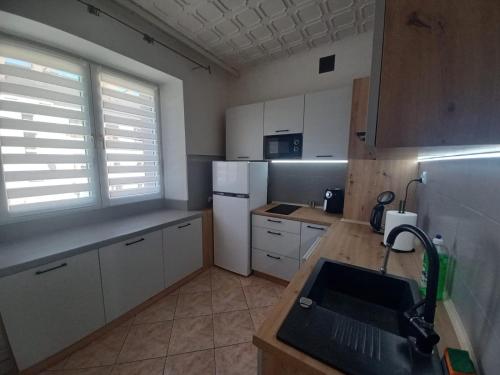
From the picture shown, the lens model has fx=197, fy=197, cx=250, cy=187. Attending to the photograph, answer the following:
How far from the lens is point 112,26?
1.68 metres

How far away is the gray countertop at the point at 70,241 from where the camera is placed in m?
1.23

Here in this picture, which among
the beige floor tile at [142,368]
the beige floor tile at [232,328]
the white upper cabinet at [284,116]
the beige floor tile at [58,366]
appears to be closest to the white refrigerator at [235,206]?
the white upper cabinet at [284,116]

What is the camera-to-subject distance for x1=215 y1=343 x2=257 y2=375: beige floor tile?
4.47ft

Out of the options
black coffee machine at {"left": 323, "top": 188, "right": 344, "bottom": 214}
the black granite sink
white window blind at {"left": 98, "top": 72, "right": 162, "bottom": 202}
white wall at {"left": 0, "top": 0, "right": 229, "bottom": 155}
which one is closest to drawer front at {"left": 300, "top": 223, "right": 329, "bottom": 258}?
black coffee machine at {"left": 323, "top": 188, "right": 344, "bottom": 214}

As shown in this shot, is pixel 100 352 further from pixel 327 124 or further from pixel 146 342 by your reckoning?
pixel 327 124

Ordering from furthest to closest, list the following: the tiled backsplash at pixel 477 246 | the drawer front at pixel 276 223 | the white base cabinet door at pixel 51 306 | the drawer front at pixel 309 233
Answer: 1. the drawer front at pixel 276 223
2. the drawer front at pixel 309 233
3. the white base cabinet door at pixel 51 306
4. the tiled backsplash at pixel 477 246

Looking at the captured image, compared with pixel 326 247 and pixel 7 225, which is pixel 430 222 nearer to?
pixel 326 247

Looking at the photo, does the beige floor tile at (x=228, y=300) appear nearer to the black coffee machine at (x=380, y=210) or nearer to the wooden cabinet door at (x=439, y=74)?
the black coffee machine at (x=380, y=210)

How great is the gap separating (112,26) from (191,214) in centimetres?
187

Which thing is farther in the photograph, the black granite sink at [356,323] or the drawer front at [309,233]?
the drawer front at [309,233]

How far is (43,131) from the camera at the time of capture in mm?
1600

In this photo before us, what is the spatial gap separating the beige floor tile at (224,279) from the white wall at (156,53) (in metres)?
1.57

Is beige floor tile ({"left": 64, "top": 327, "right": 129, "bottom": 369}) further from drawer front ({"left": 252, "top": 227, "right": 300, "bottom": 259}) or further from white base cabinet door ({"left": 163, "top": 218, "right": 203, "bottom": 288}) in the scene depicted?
drawer front ({"left": 252, "top": 227, "right": 300, "bottom": 259})

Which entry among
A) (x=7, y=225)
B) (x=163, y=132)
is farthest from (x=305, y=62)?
(x=7, y=225)
